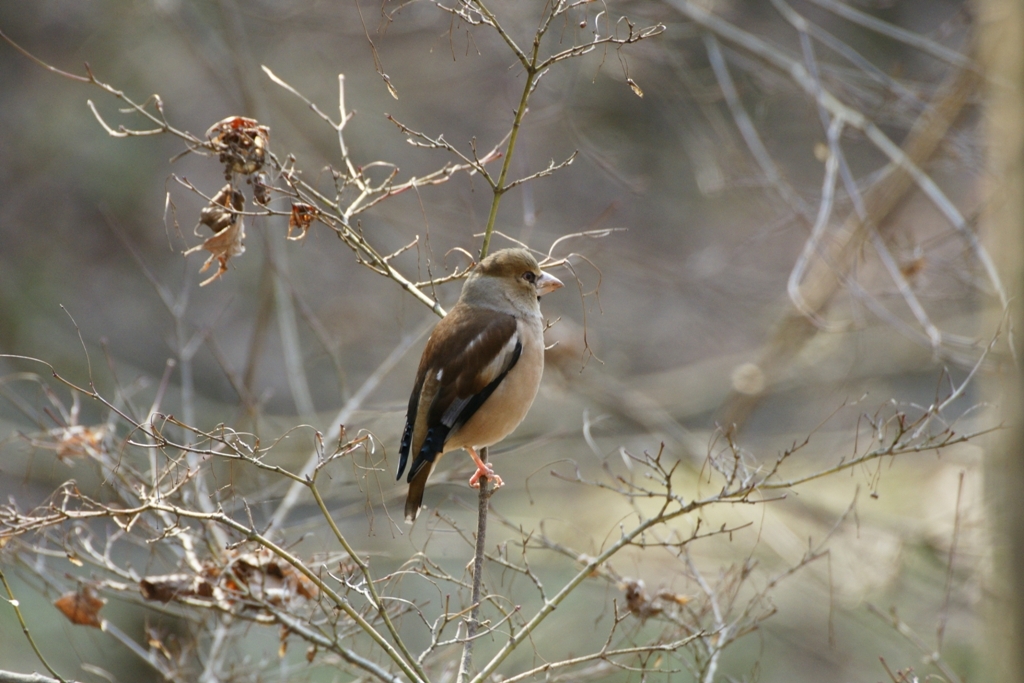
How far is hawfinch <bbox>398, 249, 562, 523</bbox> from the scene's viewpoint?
4066 millimetres

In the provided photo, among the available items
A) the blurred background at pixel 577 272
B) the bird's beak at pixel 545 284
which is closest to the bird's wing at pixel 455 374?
the bird's beak at pixel 545 284

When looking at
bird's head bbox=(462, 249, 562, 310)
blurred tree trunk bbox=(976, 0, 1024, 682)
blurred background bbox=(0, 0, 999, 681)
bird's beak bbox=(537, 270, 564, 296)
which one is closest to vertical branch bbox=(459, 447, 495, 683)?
bird's head bbox=(462, 249, 562, 310)

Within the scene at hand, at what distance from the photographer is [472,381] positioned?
162 inches

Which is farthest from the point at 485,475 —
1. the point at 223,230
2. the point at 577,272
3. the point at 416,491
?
the point at 577,272

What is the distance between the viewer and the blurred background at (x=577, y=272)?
7352 millimetres

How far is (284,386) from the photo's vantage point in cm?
1309

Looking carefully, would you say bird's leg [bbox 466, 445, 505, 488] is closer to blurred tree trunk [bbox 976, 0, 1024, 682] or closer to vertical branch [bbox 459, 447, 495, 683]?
vertical branch [bbox 459, 447, 495, 683]

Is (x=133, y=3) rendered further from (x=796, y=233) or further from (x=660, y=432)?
(x=796, y=233)

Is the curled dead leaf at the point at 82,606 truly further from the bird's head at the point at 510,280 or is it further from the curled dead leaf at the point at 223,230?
the bird's head at the point at 510,280

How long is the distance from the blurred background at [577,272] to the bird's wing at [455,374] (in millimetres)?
878

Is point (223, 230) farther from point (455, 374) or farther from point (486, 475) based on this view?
point (486, 475)

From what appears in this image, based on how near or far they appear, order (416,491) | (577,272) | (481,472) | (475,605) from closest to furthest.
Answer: (475,605) < (481,472) < (416,491) < (577,272)

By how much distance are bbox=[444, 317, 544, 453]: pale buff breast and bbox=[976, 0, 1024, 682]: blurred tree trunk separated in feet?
6.00

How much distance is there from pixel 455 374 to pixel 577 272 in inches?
224
